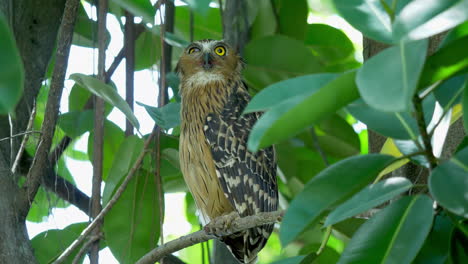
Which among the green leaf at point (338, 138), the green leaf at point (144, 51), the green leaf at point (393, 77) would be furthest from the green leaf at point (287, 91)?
the green leaf at point (144, 51)

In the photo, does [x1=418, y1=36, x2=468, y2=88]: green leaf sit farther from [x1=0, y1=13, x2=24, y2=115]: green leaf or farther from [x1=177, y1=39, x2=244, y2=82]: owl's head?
[x1=177, y1=39, x2=244, y2=82]: owl's head

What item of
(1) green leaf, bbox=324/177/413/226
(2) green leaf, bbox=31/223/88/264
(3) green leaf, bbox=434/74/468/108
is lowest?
(2) green leaf, bbox=31/223/88/264

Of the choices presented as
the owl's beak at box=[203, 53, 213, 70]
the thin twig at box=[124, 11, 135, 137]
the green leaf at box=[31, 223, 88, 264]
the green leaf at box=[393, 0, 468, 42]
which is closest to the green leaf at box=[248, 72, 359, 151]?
the green leaf at box=[393, 0, 468, 42]

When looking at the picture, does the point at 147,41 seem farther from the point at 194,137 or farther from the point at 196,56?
the point at 194,137

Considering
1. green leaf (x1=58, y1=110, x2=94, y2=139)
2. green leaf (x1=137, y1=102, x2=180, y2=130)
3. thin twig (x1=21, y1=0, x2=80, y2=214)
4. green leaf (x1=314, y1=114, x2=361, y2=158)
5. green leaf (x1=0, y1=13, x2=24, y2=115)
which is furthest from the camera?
green leaf (x1=314, y1=114, x2=361, y2=158)

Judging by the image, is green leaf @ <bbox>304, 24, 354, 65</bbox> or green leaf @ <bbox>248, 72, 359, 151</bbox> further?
green leaf @ <bbox>304, 24, 354, 65</bbox>

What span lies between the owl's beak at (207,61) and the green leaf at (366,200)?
1.93 m

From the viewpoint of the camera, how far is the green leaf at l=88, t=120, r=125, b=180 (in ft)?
9.55

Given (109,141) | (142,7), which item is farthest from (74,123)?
(142,7)

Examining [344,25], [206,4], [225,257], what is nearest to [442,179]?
[206,4]

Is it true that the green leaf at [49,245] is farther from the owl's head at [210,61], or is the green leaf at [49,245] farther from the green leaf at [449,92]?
the green leaf at [449,92]

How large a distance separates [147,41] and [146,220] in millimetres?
964

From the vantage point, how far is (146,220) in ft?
8.02

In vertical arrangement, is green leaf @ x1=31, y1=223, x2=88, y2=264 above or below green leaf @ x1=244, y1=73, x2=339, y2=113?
below
